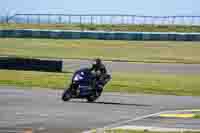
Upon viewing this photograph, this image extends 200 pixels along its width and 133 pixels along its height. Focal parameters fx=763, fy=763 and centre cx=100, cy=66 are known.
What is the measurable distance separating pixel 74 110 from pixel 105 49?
51.0 meters

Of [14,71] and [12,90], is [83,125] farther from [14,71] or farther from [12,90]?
[14,71]

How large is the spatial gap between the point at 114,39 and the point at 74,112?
63316 millimetres

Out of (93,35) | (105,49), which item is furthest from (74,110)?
(93,35)

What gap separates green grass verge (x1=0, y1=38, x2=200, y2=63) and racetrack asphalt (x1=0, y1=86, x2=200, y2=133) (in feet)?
103

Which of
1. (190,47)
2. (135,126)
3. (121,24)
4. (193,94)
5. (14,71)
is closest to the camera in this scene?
(135,126)

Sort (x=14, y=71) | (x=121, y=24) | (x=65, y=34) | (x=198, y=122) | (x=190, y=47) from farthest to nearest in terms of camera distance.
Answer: (x=121, y=24) → (x=65, y=34) → (x=190, y=47) → (x=14, y=71) → (x=198, y=122)

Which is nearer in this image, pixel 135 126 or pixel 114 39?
pixel 135 126

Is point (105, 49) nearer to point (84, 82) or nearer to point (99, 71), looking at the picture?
point (99, 71)

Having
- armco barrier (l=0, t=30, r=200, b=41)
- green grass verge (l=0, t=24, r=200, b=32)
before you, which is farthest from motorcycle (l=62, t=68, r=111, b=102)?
green grass verge (l=0, t=24, r=200, b=32)

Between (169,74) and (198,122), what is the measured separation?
24.1 metres

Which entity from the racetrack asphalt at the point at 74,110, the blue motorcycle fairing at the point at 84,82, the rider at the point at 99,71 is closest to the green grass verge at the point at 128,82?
the racetrack asphalt at the point at 74,110

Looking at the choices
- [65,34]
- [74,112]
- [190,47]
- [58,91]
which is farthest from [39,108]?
[65,34]

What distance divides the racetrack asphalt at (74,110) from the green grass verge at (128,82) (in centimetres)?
232

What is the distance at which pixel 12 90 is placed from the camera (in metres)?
33.0
